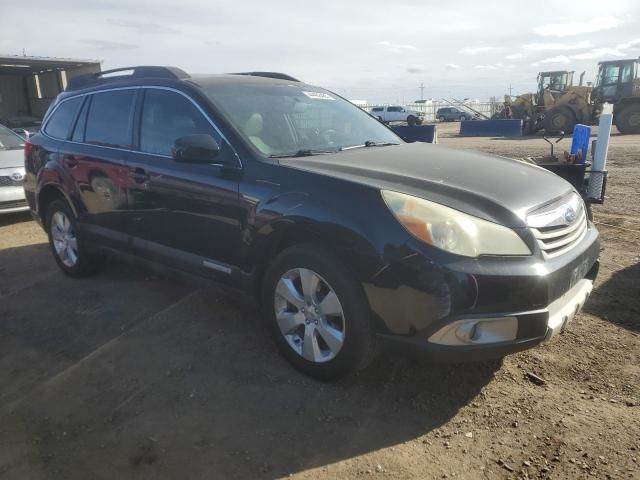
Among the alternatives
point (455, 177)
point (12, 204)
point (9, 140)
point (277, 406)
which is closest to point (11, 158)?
point (12, 204)

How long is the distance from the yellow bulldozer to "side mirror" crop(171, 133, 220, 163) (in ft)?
72.1

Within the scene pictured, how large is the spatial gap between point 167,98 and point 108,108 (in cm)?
90

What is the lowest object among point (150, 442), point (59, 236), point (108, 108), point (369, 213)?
point (150, 442)

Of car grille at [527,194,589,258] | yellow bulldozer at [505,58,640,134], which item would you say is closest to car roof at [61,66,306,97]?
car grille at [527,194,589,258]

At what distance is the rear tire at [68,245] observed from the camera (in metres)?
4.78

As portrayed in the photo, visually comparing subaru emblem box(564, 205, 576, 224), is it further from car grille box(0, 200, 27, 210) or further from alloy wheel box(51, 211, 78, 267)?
car grille box(0, 200, 27, 210)

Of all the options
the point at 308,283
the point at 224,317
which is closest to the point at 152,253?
the point at 224,317

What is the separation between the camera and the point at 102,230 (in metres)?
4.37

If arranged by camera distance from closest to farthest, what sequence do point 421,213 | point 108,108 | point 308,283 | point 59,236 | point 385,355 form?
point 421,213
point 308,283
point 385,355
point 108,108
point 59,236

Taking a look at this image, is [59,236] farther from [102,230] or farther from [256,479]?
[256,479]

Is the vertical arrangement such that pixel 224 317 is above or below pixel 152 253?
below

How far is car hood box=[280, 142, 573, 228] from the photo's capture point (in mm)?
2645

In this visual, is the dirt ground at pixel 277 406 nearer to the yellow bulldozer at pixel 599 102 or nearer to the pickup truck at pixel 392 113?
the yellow bulldozer at pixel 599 102

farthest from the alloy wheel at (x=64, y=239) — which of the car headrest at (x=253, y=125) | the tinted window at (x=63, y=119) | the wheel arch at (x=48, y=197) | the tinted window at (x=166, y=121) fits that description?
the car headrest at (x=253, y=125)
